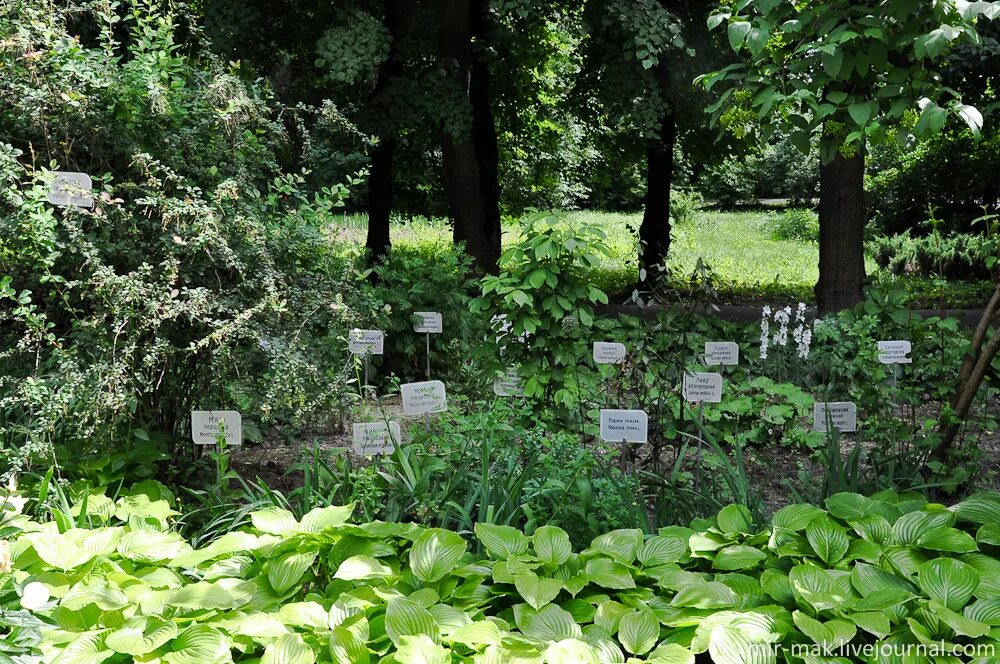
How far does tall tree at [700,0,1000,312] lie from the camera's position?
117 inches

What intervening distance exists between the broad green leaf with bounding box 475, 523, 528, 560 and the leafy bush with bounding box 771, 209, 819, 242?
18.2m

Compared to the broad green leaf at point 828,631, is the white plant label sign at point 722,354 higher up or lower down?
higher up

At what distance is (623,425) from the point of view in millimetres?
3734

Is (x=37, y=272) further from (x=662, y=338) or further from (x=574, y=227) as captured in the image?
(x=662, y=338)

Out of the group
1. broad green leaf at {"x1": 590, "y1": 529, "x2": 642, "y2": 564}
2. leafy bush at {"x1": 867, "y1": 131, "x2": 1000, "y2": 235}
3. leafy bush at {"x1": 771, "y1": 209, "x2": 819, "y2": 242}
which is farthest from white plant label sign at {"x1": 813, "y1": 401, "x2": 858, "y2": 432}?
leafy bush at {"x1": 771, "y1": 209, "x2": 819, "y2": 242}

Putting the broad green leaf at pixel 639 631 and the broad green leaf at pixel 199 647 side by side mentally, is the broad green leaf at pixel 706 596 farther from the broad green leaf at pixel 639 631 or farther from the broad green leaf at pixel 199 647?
the broad green leaf at pixel 199 647

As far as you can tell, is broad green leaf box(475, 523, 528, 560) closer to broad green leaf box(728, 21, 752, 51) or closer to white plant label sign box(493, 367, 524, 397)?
white plant label sign box(493, 367, 524, 397)

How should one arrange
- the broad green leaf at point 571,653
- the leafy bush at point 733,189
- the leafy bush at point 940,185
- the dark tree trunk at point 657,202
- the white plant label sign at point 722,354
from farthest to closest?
the leafy bush at point 733,189 → the leafy bush at point 940,185 → the dark tree trunk at point 657,202 → the white plant label sign at point 722,354 → the broad green leaf at point 571,653

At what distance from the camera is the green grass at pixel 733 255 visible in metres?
11.9

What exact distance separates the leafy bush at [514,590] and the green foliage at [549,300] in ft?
4.55

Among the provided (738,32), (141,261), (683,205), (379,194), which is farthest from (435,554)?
(683,205)

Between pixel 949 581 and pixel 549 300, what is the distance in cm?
221

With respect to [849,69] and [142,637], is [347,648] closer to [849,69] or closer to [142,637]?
[142,637]

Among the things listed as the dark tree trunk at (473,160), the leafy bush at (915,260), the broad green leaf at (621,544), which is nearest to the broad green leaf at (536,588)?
the broad green leaf at (621,544)
